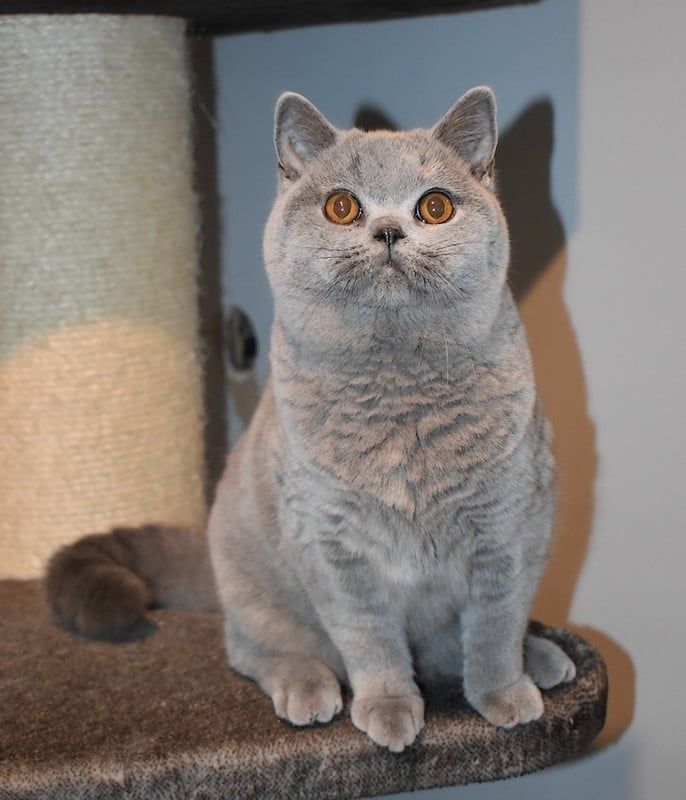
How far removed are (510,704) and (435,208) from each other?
525 mm

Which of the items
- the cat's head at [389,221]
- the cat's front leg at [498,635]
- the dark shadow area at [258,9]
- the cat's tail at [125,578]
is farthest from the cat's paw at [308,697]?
the dark shadow area at [258,9]

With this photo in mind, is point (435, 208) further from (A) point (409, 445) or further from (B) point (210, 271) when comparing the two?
(B) point (210, 271)

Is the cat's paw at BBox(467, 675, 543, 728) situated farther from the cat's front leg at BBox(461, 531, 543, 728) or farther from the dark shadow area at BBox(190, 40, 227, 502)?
the dark shadow area at BBox(190, 40, 227, 502)

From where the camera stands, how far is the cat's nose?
1017 millimetres

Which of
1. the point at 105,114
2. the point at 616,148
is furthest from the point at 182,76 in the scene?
the point at 616,148

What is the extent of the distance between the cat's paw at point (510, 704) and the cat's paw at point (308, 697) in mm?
154

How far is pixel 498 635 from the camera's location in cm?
113

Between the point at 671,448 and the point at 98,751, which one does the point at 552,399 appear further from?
the point at 98,751

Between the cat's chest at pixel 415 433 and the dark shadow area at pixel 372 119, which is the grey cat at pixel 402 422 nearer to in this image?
the cat's chest at pixel 415 433

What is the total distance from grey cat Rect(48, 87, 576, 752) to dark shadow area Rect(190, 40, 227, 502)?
86 cm

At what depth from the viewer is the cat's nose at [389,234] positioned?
1.02m

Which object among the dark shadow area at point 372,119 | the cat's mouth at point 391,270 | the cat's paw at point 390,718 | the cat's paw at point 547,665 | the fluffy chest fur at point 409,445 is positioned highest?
the dark shadow area at point 372,119

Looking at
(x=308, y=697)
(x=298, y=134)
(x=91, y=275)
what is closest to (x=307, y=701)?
(x=308, y=697)

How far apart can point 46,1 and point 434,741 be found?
102cm
